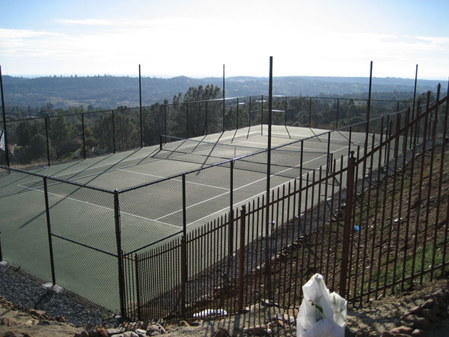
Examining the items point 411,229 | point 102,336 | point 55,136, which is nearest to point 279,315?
point 102,336

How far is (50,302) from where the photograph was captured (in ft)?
27.2

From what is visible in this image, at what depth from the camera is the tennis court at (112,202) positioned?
9.90m

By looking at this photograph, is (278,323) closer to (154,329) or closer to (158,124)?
(154,329)

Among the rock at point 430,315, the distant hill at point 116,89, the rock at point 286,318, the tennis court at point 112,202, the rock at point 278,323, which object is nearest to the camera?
the rock at point 430,315

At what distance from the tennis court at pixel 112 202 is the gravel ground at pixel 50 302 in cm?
37

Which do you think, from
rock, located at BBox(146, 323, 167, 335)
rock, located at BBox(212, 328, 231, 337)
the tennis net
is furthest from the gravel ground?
the tennis net

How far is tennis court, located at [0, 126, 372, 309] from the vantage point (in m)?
9.90

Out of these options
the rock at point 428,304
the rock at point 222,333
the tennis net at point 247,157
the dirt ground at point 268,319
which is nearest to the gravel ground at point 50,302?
the dirt ground at point 268,319

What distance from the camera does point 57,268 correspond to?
32.6 feet

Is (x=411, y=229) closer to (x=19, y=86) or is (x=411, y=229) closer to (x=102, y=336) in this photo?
(x=102, y=336)

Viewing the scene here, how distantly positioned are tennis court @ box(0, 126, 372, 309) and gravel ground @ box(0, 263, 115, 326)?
1.20 feet

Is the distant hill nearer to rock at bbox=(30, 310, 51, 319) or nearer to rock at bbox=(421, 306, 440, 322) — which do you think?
rock at bbox=(30, 310, 51, 319)

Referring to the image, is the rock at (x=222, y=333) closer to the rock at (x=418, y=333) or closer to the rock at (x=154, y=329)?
the rock at (x=154, y=329)

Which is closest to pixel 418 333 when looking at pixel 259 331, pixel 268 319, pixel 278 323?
pixel 278 323
